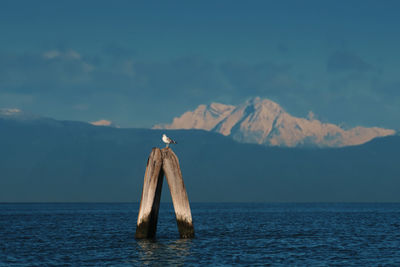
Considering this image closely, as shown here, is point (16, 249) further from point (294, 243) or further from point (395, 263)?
point (395, 263)

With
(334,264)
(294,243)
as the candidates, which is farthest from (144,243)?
(334,264)

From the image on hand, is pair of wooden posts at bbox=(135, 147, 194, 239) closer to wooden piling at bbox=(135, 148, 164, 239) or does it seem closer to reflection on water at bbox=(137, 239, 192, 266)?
wooden piling at bbox=(135, 148, 164, 239)

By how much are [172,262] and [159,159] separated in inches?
348

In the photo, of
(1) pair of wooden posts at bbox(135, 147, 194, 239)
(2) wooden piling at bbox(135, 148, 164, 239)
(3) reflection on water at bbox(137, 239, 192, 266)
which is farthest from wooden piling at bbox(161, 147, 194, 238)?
(3) reflection on water at bbox(137, 239, 192, 266)

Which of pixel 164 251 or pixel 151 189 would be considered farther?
pixel 151 189

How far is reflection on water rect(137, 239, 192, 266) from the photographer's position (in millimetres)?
32594

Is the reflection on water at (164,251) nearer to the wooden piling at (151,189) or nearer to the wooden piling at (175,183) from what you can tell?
the wooden piling at (151,189)

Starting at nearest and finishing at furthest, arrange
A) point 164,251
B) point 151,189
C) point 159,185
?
point 164,251
point 151,189
point 159,185

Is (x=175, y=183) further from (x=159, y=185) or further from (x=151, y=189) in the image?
(x=151, y=189)

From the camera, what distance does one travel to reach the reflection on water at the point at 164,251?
32594 mm

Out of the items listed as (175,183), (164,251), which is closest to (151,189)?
(175,183)

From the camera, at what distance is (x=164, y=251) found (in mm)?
36781

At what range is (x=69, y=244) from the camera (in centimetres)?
4397

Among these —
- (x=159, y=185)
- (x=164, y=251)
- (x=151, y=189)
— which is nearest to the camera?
(x=164, y=251)
